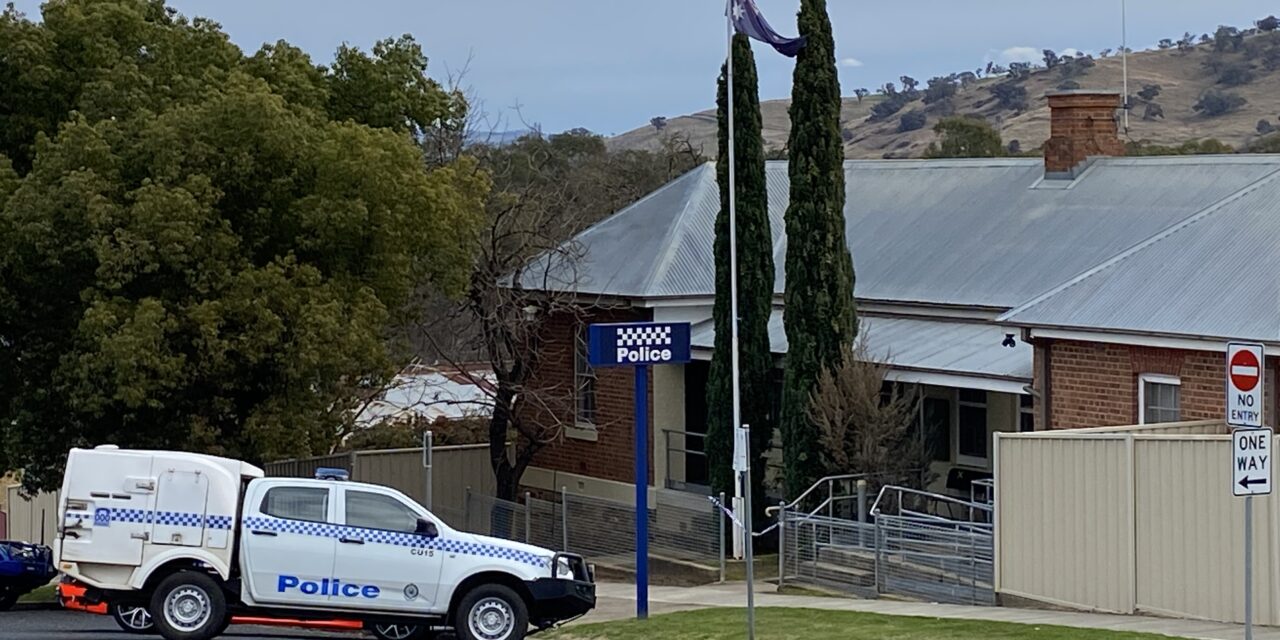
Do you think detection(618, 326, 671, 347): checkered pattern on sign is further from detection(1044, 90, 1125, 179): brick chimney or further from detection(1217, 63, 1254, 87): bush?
detection(1217, 63, 1254, 87): bush

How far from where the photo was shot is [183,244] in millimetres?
23031

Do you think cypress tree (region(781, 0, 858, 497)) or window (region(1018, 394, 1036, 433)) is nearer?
cypress tree (region(781, 0, 858, 497))

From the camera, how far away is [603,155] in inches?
3027

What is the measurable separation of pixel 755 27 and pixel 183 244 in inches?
327

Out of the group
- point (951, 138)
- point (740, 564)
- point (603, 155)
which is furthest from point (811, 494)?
point (603, 155)

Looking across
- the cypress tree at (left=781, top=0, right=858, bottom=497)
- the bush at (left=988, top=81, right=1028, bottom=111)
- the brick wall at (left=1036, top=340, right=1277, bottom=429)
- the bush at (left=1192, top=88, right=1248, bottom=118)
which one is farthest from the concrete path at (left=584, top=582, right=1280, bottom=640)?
the bush at (left=988, top=81, right=1028, bottom=111)

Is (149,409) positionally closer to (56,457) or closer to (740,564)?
(56,457)

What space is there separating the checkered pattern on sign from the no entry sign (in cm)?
669

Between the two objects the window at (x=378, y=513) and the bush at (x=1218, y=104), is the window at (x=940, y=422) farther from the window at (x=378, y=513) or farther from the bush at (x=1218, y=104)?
the bush at (x=1218, y=104)

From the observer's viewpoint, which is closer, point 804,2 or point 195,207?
point 195,207

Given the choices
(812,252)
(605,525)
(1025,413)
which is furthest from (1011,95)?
(812,252)

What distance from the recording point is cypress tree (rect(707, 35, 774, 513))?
26891 mm

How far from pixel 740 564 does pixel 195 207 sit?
30.5ft

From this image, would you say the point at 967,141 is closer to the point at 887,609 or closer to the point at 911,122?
the point at 887,609
